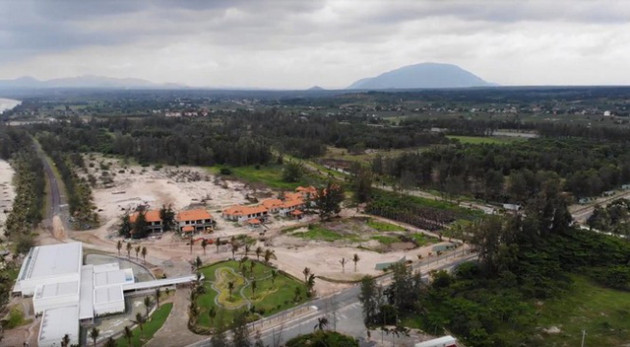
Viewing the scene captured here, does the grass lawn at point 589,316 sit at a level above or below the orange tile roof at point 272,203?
below

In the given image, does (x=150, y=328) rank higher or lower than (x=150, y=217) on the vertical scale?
lower

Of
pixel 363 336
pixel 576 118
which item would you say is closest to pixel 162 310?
pixel 363 336

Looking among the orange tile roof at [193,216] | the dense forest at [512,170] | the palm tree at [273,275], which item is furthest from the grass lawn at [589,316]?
the orange tile roof at [193,216]

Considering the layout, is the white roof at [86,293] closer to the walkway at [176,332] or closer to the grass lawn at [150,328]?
the grass lawn at [150,328]

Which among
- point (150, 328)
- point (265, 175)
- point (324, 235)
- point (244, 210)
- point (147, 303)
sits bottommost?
point (150, 328)

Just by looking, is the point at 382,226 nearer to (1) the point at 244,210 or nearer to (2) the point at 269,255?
(1) the point at 244,210

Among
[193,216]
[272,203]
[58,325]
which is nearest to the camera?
[58,325]

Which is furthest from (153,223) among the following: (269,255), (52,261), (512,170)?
(512,170)

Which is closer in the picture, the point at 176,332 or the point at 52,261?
the point at 176,332

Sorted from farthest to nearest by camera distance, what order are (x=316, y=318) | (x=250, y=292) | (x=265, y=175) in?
1. (x=265, y=175)
2. (x=250, y=292)
3. (x=316, y=318)
